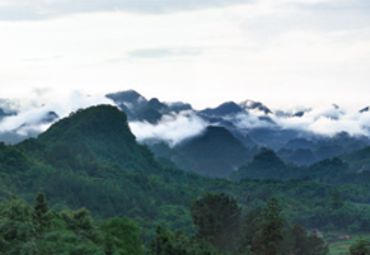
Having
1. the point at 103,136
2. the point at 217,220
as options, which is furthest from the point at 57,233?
the point at 103,136

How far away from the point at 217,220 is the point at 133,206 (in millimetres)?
51031

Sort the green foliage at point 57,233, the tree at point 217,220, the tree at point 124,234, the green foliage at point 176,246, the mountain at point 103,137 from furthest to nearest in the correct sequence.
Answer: the mountain at point 103,137 < the tree at point 217,220 < the tree at point 124,234 < the green foliage at point 176,246 < the green foliage at point 57,233

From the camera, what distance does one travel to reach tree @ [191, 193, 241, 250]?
7056 centimetres

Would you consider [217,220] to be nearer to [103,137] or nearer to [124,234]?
[124,234]

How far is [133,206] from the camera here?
120875 mm

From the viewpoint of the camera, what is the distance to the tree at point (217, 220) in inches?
2778

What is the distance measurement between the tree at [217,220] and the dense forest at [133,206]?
0.08m

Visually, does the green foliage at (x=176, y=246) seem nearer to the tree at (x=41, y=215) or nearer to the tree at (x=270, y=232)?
the tree at (x=270, y=232)

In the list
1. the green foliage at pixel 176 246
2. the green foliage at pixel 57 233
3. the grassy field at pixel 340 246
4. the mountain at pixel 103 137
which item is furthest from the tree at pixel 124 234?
the mountain at pixel 103 137

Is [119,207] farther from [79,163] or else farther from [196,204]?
[196,204]

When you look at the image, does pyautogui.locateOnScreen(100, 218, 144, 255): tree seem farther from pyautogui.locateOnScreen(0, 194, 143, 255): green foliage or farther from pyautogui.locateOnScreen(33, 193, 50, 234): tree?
pyautogui.locateOnScreen(33, 193, 50, 234): tree

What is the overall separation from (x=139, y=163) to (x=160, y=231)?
120 m

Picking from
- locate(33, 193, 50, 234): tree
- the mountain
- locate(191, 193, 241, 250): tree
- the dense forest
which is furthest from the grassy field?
locate(33, 193, 50, 234): tree

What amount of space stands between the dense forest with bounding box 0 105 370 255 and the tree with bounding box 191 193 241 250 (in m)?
0.08
